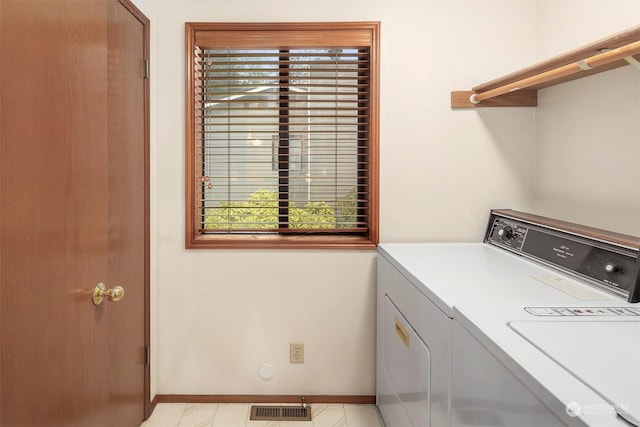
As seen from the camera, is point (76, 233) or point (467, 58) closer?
point (76, 233)

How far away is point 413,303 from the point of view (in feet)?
5.40

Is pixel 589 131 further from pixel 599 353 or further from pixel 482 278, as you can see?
pixel 599 353

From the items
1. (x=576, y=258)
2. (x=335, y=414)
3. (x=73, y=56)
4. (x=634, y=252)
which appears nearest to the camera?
(x=634, y=252)

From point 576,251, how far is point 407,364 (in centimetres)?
77

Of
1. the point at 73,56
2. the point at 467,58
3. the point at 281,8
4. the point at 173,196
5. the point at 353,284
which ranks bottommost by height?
the point at 353,284

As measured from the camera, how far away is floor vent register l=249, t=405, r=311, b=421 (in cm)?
224

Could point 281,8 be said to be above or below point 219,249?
above

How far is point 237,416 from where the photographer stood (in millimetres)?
2260

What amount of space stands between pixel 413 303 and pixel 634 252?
0.72 m

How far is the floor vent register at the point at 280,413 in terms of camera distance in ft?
7.34

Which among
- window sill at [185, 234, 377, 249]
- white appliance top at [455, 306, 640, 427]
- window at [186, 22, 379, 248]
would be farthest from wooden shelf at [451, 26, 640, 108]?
window sill at [185, 234, 377, 249]

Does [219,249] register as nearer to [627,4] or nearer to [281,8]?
[281,8]

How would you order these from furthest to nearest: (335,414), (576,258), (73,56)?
1. (335,414)
2. (576,258)
3. (73,56)

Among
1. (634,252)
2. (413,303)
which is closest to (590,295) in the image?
(634,252)
